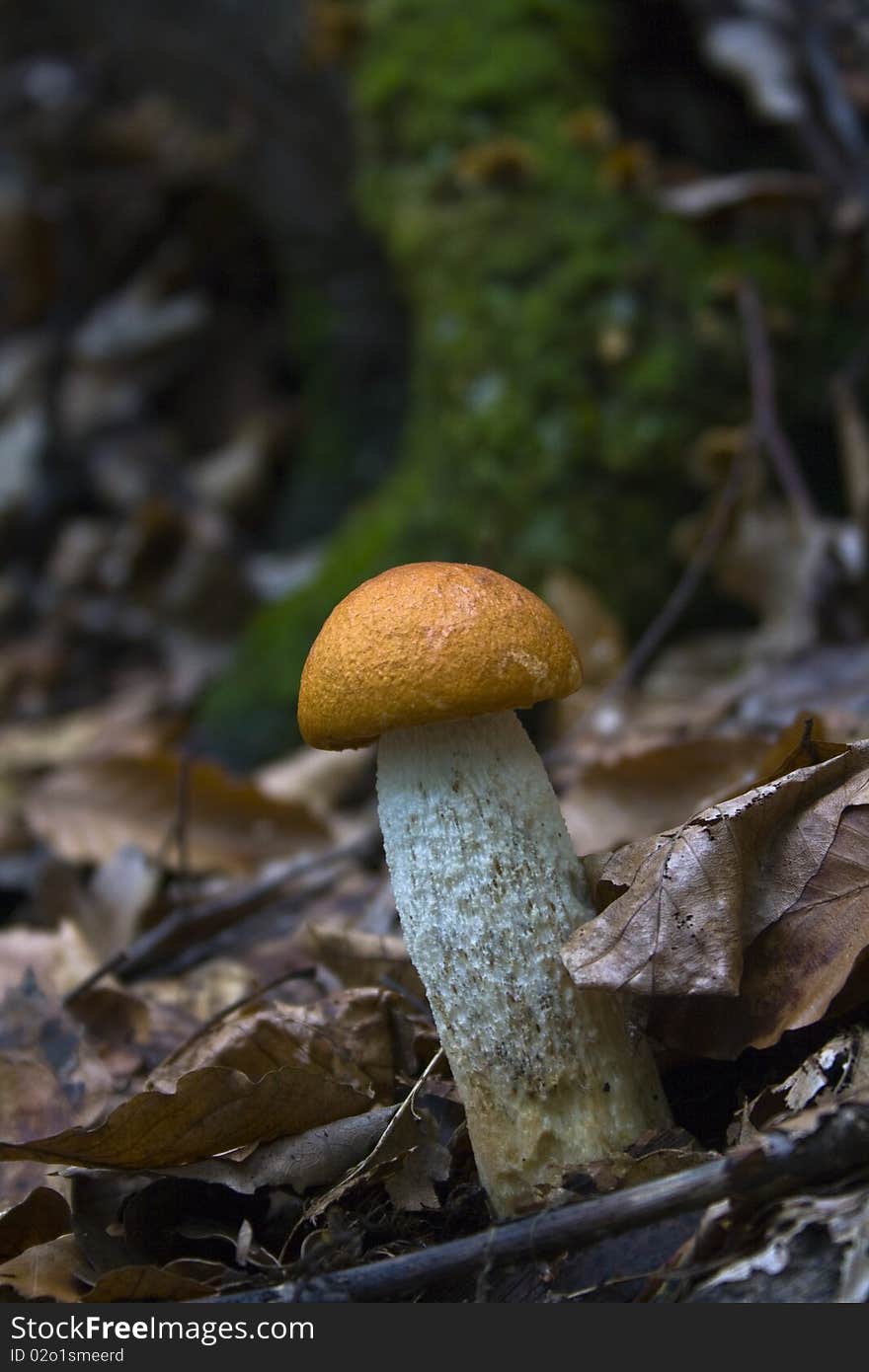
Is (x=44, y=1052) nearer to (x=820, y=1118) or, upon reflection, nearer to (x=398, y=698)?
(x=398, y=698)

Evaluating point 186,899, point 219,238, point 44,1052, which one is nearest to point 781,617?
point 186,899

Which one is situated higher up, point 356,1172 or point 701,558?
point 701,558

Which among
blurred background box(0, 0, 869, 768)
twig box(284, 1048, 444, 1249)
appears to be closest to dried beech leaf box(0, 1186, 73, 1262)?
twig box(284, 1048, 444, 1249)

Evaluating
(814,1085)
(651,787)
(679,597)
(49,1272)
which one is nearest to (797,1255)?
(814,1085)

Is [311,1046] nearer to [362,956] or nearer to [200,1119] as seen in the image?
[200,1119]

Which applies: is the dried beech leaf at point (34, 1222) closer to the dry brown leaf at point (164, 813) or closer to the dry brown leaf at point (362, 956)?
the dry brown leaf at point (362, 956)

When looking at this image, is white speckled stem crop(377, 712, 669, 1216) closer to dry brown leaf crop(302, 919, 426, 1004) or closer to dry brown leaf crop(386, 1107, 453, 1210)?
dry brown leaf crop(386, 1107, 453, 1210)

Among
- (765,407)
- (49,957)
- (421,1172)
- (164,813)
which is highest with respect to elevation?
(765,407)
